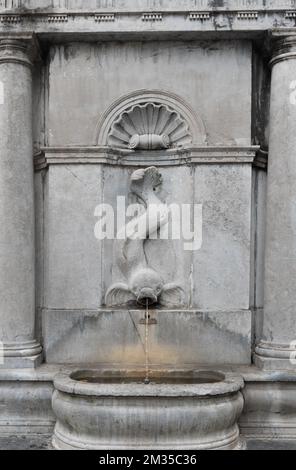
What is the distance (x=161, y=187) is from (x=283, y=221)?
5.79 feet

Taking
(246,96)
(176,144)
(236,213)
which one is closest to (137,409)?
(236,213)

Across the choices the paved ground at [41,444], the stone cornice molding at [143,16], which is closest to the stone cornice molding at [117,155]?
the stone cornice molding at [143,16]

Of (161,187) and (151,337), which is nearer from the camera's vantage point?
(151,337)

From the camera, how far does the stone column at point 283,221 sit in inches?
282

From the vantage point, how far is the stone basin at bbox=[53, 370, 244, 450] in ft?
19.4

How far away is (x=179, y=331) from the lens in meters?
7.43

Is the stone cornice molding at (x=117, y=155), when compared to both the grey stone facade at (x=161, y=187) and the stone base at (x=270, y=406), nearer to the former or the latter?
the grey stone facade at (x=161, y=187)

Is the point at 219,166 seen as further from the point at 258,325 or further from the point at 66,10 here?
the point at 66,10

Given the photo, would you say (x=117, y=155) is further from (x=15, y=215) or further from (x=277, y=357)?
(x=277, y=357)

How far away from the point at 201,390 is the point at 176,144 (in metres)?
3.48

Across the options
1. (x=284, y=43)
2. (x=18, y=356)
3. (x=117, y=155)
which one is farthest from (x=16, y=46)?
(x=18, y=356)

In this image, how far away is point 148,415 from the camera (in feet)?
19.4

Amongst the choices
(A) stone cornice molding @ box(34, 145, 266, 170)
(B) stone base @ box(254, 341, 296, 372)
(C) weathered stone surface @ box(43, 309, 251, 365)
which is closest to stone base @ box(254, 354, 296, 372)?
(B) stone base @ box(254, 341, 296, 372)

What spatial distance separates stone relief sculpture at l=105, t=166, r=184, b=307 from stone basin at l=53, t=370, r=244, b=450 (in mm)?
1737
